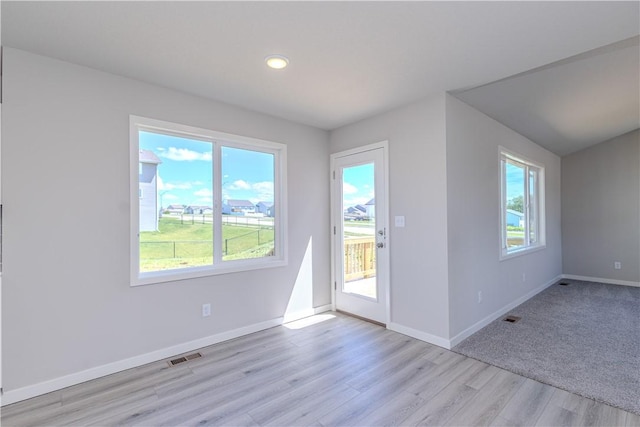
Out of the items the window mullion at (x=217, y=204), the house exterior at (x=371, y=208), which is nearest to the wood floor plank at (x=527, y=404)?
the house exterior at (x=371, y=208)

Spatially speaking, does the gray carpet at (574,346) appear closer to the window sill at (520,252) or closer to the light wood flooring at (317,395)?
the light wood flooring at (317,395)

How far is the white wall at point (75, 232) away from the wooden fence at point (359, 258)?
66.2 inches

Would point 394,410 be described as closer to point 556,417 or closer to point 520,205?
point 556,417

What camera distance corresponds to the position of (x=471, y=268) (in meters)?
3.32

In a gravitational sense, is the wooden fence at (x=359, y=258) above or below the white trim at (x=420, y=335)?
above

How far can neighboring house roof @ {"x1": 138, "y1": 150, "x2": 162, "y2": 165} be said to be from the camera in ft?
9.14

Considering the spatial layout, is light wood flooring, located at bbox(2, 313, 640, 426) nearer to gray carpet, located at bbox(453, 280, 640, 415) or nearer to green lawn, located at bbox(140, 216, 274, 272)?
gray carpet, located at bbox(453, 280, 640, 415)

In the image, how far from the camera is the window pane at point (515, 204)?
4.41 m

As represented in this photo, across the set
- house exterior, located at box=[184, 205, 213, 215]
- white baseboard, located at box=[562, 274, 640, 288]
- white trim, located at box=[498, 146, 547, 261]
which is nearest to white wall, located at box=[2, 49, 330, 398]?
house exterior, located at box=[184, 205, 213, 215]

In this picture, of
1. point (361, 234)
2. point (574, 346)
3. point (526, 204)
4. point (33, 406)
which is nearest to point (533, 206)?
point (526, 204)

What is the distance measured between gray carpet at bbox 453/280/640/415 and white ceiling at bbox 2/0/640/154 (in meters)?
2.50

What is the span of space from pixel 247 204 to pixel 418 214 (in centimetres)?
190

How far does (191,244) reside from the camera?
121 inches

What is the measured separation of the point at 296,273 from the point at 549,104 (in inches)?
145
